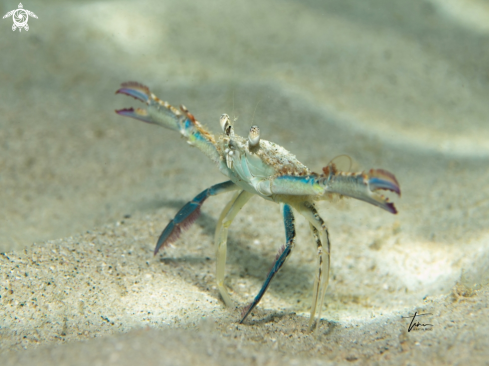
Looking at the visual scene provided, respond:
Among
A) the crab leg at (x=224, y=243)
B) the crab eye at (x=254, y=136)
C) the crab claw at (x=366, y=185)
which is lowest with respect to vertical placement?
the crab leg at (x=224, y=243)

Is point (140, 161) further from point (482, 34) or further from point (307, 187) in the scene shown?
point (482, 34)

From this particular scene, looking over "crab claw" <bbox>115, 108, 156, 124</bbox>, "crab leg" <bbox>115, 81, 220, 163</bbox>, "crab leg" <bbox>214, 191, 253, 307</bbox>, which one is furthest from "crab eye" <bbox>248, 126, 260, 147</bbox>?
"crab claw" <bbox>115, 108, 156, 124</bbox>

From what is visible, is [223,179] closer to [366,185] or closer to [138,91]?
[138,91]

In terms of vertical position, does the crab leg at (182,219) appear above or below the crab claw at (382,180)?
below

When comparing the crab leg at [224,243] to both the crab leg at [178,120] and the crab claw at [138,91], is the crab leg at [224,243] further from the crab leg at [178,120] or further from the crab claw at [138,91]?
the crab claw at [138,91]

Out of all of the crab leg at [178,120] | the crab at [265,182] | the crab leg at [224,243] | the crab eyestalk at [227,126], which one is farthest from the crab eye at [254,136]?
the crab leg at [224,243]

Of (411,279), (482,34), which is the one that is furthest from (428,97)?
(411,279)
